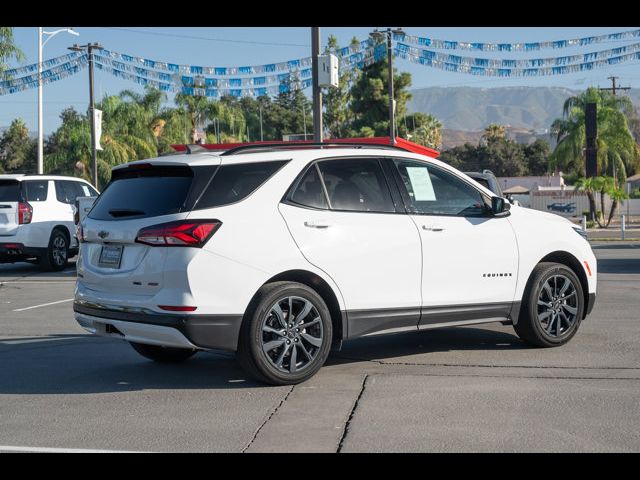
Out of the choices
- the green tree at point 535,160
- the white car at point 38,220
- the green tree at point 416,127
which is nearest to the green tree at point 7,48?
the white car at point 38,220

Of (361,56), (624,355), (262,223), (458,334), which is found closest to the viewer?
(262,223)

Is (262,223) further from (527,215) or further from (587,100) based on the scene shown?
(587,100)

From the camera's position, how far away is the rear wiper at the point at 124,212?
6770 mm

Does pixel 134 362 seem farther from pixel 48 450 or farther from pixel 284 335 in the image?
pixel 48 450

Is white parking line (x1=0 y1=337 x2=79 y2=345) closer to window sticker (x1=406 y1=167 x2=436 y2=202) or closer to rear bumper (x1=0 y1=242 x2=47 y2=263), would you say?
window sticker (x1=406 y1=167 x2=436 y2=202)

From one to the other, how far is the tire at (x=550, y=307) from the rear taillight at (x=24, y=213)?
12176mm

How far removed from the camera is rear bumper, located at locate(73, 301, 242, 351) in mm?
6344

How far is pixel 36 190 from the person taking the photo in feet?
59.6

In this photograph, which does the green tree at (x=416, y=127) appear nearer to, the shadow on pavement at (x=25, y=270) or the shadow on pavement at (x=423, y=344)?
the shadow on pavement at (x=25, y=270)

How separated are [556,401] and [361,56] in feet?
70.6

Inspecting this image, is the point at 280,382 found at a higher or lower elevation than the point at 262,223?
lower

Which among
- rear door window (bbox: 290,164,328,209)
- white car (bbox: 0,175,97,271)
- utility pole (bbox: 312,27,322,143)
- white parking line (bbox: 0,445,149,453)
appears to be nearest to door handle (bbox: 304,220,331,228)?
rear door window (bbox: 290,164,328,209)

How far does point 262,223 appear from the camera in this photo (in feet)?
21.8

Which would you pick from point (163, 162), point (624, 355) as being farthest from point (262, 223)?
point (624, 355)
